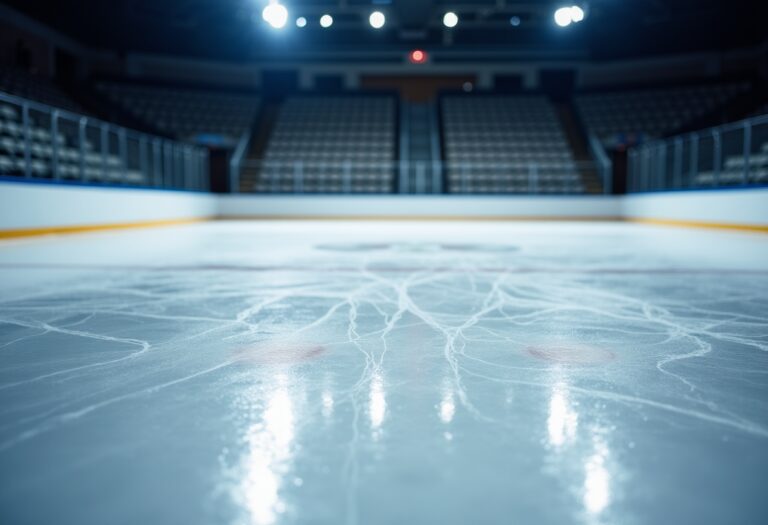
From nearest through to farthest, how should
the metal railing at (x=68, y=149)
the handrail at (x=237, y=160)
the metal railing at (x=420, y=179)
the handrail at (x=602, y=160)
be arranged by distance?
the metal railing at (x=68, y=149), the handrail at (x=602, y=160), the metal railing at (x=420, y=179), the handrail at (x=237, y=160)

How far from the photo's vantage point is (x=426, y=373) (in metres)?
1.47

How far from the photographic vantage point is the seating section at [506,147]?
526 inches

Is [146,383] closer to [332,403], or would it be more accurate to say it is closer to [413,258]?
[332,403]

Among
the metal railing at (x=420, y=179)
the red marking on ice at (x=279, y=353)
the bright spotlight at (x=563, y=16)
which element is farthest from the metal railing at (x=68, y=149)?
the bright spotlight at (x=563, y=16)

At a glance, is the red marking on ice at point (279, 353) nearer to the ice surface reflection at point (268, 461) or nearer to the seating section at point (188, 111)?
the ice surface reflection at point (268, 461)

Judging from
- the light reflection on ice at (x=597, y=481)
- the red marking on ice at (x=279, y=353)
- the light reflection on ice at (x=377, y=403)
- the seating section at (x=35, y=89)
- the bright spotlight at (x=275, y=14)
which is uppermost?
the bright spotlight at (x=275, y=14)

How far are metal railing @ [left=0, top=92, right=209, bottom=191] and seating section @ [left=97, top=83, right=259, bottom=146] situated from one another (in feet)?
21.9

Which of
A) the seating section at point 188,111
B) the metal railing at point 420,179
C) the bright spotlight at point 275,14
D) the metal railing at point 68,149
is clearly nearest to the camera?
the metal railing at point 68,149

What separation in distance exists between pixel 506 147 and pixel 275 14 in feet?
23.3

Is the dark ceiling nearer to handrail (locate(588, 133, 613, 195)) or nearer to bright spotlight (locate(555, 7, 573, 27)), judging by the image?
bright spotlight (locate(555, 7, 573, 27))

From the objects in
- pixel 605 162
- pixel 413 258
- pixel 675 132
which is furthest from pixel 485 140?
pixel 413 258

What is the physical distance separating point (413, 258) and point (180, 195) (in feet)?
24.1

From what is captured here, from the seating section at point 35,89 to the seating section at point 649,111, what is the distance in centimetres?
1283

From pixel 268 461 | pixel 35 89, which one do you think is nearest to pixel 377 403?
pixel 268 461
